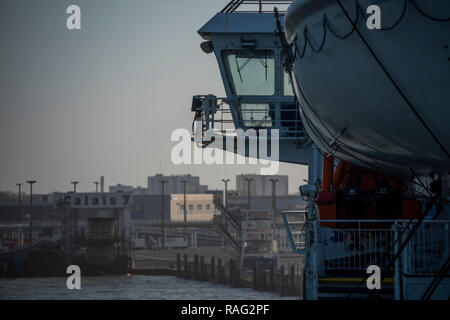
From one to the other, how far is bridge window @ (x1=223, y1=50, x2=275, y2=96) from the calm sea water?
33.4 metres

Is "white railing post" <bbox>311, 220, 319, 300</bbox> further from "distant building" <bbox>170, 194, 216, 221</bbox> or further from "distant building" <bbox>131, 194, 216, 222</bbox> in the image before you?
"distant building" <bbox>170, 194, 216, 221</bbox>

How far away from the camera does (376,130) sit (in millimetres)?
7754

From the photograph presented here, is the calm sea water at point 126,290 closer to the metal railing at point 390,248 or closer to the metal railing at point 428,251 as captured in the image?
the metal railing at point 390,248

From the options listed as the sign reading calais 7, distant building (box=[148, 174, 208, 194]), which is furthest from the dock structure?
distant building (box=[148, 174, 208, 194])

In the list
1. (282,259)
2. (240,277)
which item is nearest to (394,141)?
(240,277)

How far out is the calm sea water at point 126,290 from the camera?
179 ft

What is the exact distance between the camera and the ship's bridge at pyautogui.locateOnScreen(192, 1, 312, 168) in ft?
60.8

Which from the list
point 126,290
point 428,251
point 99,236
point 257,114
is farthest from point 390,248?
point 99,236

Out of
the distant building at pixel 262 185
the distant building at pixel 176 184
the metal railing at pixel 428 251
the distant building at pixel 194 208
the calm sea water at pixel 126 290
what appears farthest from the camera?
the distant building at pixel 176 184

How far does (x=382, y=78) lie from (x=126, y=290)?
5426 cm

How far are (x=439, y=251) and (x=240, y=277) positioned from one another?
171 ft

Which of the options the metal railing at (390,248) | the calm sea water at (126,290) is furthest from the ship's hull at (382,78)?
the calm sea water at (126,290)

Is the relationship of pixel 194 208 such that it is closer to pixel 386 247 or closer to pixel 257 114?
pixel 257 114

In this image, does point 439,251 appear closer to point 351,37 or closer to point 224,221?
point 351,37
